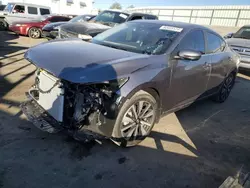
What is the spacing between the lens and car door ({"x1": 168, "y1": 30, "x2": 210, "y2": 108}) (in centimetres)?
342

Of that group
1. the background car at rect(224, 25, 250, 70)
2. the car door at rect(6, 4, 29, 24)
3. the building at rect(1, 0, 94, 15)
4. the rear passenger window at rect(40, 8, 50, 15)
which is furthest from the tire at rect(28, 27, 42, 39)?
the building at rect(1, 0, 94, 15)

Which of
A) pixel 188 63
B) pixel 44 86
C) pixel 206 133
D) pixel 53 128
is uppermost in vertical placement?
pixel 188 63

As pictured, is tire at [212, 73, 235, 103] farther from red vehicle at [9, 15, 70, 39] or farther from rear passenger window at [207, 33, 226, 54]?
red vehicle at [9, 15, 70, 39]

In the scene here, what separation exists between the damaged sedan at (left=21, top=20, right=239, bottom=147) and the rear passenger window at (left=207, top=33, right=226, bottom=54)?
0.21 meters

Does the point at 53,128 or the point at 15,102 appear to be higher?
the point at 53,128

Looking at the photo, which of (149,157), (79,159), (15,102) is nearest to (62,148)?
(79,159)

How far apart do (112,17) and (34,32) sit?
6.51 metres

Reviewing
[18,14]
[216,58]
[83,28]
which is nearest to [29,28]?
[18,14]

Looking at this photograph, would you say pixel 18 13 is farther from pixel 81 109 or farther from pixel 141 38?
pixel 81 109

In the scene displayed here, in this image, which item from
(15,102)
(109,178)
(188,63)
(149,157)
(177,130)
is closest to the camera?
(109,178)

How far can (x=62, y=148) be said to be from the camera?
304cm

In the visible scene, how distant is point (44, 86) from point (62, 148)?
897 millimetres

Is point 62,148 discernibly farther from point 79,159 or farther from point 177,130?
point 177,130

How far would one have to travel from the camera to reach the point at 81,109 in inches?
106
